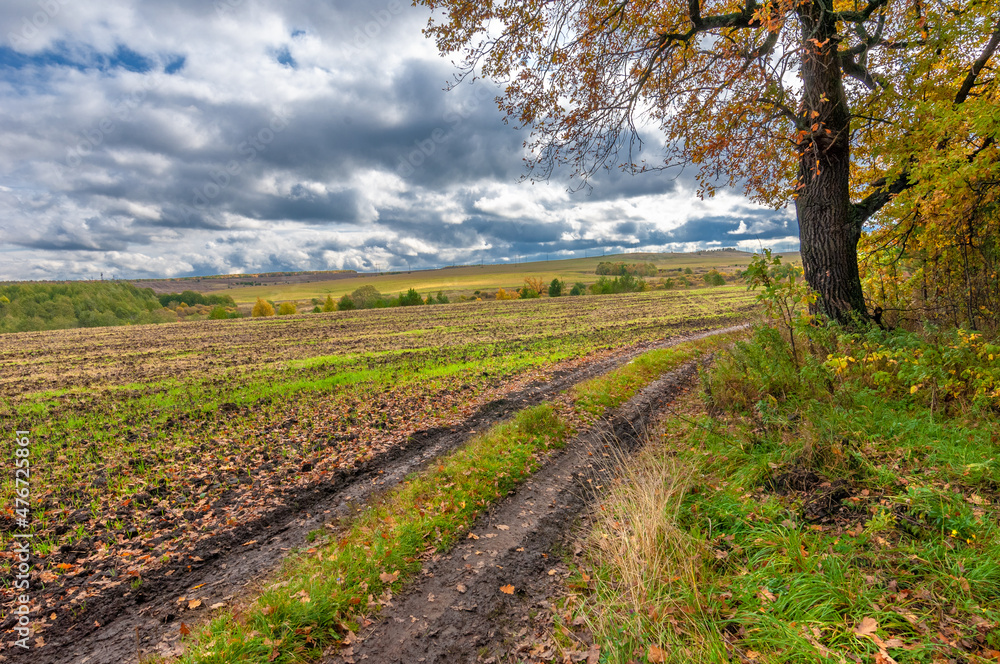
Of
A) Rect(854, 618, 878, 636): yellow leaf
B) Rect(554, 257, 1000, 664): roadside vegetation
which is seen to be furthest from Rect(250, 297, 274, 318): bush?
Rect(854, 618, 878, 636): yellow leaf

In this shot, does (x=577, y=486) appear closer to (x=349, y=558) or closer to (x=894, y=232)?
(x=349, y=558)

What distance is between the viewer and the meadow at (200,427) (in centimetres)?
640

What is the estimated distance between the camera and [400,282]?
172 metres

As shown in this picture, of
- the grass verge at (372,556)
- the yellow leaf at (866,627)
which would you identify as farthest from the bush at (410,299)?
the yellow leaf at (866,627)

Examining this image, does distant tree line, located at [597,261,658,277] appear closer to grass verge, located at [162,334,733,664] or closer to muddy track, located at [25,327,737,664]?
grass verge, located at [162,334,733,664]

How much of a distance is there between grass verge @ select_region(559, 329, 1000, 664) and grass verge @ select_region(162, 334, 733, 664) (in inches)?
84.8

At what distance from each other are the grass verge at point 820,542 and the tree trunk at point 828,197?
2.10 meters

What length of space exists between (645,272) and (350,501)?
114m

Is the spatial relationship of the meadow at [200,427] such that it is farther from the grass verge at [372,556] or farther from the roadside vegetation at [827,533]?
the roadside vegetation at [827,533]

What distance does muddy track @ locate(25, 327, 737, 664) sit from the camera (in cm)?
445

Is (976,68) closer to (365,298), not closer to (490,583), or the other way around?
(490,583)

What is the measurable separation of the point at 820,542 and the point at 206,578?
748cm

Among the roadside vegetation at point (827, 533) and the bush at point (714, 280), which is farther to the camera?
the bush at point (714, 280)

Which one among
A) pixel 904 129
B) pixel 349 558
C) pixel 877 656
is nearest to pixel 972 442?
pixel 877 656
